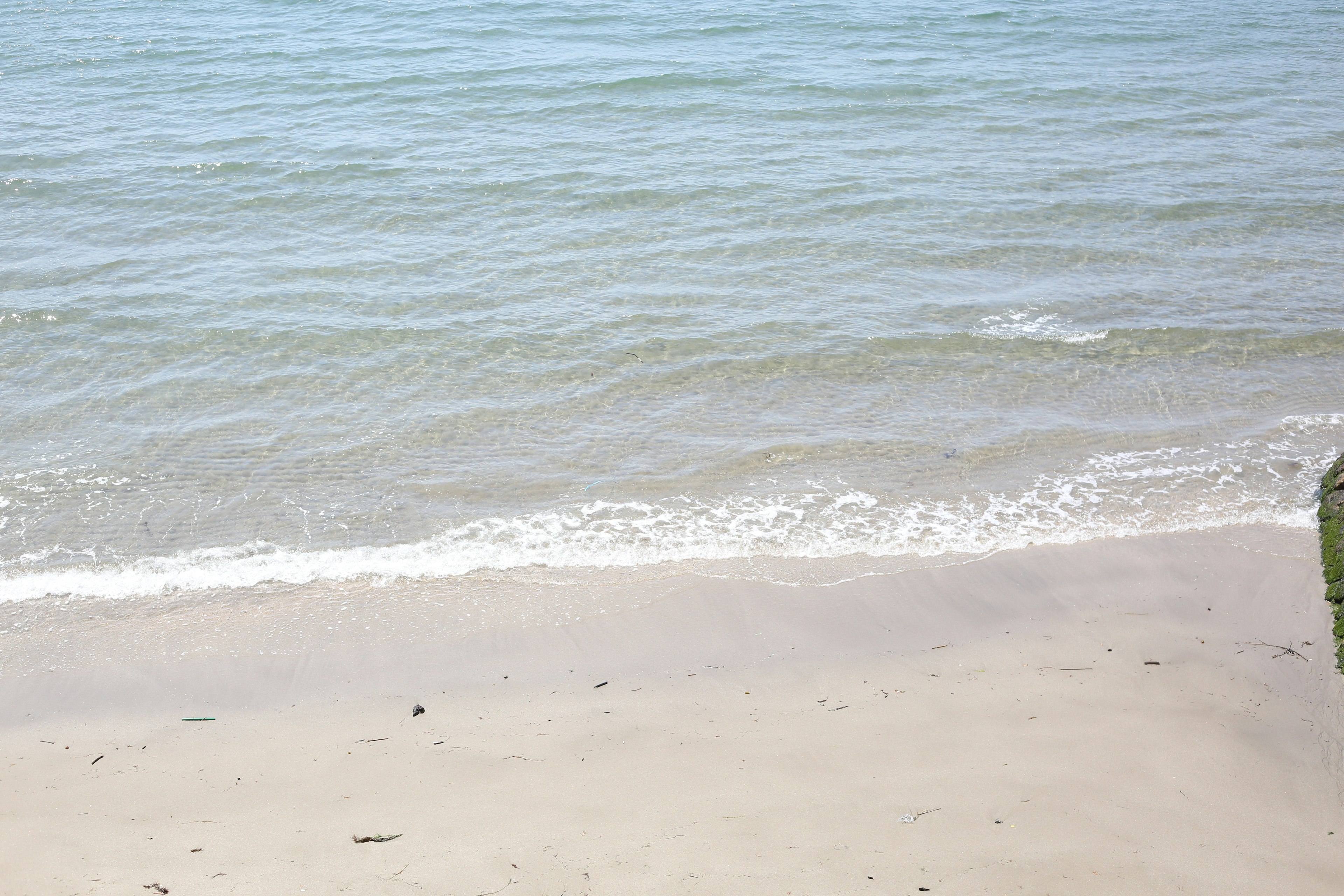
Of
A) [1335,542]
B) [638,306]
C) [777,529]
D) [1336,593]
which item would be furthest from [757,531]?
[638,306]

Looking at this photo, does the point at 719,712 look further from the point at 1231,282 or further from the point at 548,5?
the point at 548,5

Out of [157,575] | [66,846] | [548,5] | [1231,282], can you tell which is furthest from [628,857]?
[548,5]

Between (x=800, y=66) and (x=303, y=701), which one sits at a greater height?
(x=800, y=66)

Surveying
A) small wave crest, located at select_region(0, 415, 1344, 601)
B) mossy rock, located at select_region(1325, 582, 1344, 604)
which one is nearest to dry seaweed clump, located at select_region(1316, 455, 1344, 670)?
mossy rock, located at select_region(1325, 582, 1344, 604)

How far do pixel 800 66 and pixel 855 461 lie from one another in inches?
500

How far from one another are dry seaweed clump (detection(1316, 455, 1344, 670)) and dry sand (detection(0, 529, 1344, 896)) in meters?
0.10

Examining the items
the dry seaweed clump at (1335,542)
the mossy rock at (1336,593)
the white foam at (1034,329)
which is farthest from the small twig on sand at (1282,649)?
the white foam at (1034,329)

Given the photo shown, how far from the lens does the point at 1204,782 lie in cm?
450

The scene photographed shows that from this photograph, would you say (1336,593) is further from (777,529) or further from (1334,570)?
(777,529)

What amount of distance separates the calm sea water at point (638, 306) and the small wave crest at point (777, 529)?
0.03 meters

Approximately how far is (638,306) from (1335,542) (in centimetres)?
629

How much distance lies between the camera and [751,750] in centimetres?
474

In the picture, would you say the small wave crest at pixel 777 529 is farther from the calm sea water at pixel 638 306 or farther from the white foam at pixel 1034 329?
the white foam at pixel 1034 329

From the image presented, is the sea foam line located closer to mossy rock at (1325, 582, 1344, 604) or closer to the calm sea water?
the calm sea water
